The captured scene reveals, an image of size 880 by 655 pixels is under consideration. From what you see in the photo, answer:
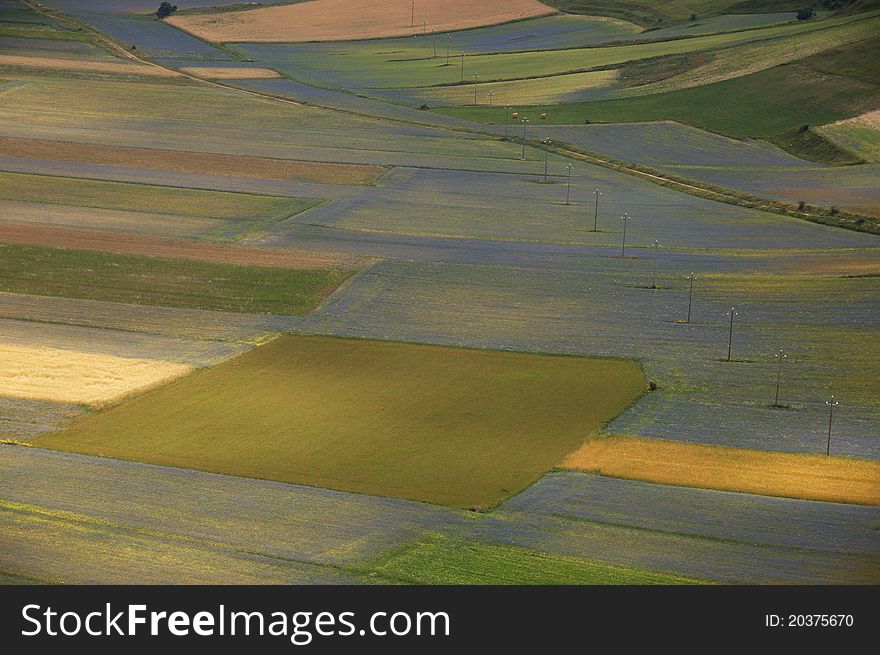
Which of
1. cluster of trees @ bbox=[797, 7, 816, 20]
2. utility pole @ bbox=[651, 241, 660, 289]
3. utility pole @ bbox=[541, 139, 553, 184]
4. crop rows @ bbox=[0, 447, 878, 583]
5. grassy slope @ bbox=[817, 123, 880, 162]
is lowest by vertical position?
crop rows @ bbox=[0, 447, 878, 583]

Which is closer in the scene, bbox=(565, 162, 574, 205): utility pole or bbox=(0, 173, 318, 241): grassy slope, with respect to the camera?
bbox=(0, 173, 318, 241): grassy slope

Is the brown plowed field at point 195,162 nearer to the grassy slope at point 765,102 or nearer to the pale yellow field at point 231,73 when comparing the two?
the grassy slope at point 765,102

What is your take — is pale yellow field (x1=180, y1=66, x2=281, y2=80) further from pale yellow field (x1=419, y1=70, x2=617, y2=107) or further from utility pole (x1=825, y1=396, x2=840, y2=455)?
utility pole (x1=825, y1=396, x2=840, y2=455)

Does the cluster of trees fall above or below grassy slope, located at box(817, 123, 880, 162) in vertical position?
above

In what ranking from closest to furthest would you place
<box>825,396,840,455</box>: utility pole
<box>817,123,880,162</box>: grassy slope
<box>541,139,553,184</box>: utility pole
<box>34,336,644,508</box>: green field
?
<box>34,336,644,508</box>: green field < <box>825,396,840,455</box>: utility pole < <box>541,139,553,184</box>: utility pole < <box>817,123,880,162</box>: grassy slope

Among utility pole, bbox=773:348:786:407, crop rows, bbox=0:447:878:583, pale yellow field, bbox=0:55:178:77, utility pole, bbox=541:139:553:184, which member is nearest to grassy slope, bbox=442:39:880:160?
utility pole, bbox=541:139:553:184

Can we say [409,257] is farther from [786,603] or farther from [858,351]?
[786,603]

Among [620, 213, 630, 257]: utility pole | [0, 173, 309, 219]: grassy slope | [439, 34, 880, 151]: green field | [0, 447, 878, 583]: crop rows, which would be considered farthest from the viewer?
[439, 34, 880, 151]: green field

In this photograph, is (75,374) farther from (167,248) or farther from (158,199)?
(158,199)
